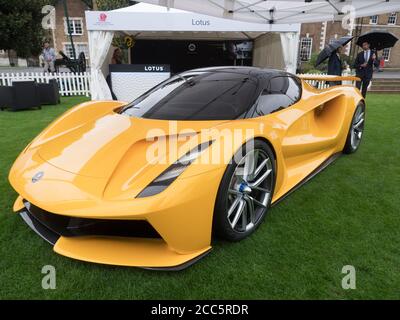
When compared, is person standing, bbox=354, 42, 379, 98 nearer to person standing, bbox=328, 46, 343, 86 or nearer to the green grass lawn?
person standing, bbox=328, 46, 343, 86

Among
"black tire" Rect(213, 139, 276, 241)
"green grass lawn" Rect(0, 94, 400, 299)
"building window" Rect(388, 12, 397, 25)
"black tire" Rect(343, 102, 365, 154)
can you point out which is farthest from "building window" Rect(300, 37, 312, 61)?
"black tire" Rect(213, 139, 276, 241)

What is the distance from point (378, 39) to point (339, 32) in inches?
934

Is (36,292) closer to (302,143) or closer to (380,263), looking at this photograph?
(380,263)

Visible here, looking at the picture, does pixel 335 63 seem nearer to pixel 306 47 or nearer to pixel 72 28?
pixel 306 47

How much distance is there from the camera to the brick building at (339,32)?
29.4 metres

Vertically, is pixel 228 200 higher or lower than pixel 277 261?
higher

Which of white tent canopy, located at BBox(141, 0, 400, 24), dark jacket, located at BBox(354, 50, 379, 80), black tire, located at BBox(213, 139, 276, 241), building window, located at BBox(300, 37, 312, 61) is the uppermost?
building window, located at BBox(300, 37, 312, 61)

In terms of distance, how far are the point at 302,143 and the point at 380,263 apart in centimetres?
114

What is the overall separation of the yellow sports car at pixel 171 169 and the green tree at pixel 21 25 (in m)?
22.4

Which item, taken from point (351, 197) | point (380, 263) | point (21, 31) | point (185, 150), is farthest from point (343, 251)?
point (21, 31)

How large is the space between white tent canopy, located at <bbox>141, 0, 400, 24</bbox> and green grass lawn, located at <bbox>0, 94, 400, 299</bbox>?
3.41 meters

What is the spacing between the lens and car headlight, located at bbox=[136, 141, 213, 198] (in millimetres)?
1688

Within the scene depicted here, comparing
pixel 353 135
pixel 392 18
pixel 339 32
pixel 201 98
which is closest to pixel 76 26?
pixel 339 32

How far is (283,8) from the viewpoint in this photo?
5703 mm
